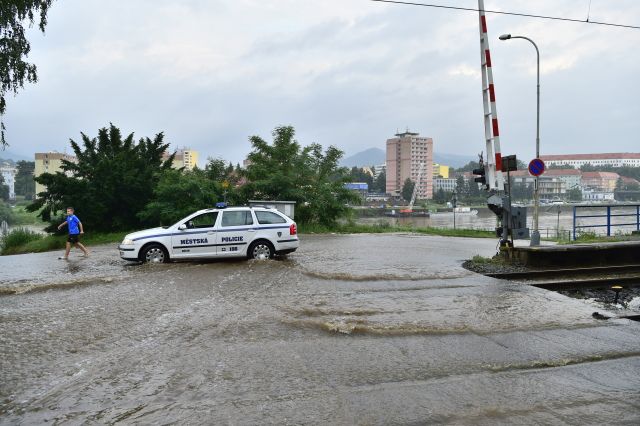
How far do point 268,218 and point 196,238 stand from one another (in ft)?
6.80

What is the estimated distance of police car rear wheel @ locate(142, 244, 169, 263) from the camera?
13.7 m

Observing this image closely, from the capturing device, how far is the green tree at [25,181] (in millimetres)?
117500

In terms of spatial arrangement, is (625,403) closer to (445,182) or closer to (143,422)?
(143,422)

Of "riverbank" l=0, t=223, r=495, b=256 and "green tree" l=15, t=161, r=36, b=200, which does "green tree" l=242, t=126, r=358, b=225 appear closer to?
"riverbank" l=0, t=223, r=495, b=256

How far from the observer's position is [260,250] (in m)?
14.2

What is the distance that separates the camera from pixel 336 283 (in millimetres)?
11195

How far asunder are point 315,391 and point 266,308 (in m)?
3.76

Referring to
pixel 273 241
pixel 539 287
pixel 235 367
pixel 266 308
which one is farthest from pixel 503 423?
pixel 273 241

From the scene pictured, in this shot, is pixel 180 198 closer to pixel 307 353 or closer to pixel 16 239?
pixel 16 239

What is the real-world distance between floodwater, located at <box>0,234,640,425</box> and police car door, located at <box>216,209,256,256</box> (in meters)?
2.41

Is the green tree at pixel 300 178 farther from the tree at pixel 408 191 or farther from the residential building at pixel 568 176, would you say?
the residential building at pixel 568 176

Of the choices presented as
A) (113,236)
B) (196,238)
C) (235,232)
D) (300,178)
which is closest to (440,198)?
(300,178)

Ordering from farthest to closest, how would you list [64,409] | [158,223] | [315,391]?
1. [158,223]
2. [315,391]
3. [64,409]

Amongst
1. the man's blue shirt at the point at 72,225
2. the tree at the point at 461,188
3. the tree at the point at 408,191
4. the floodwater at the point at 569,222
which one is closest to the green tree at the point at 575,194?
the floodwater at the point at 569,222
